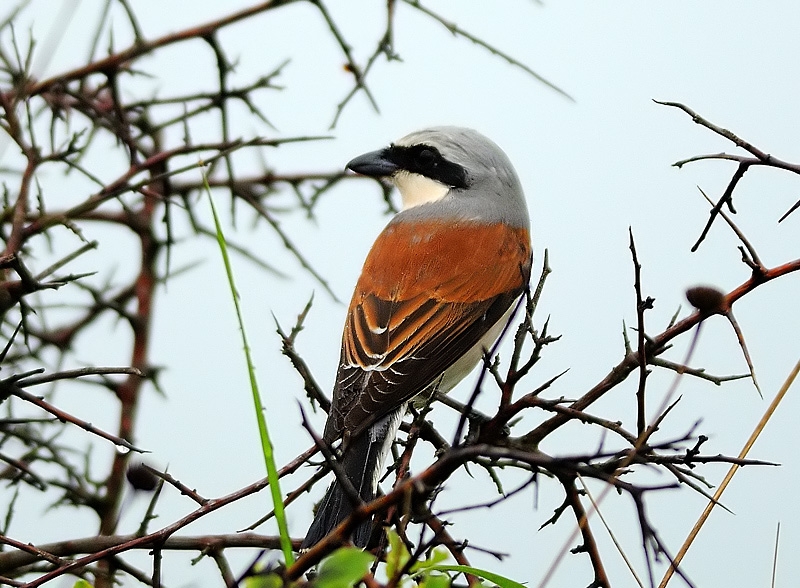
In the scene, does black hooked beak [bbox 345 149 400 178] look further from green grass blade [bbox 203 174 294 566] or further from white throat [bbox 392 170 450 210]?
green grass blade [bbox 203 174 294 566]

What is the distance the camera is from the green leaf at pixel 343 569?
63 centimetres

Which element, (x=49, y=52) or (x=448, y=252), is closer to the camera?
(x=49, y=52)

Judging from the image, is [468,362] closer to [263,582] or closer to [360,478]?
[360,478]

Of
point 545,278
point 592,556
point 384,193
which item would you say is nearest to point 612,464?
point 545,278

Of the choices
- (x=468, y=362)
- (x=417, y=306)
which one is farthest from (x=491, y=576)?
(x=468, y=362)

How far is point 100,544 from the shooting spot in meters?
1.42

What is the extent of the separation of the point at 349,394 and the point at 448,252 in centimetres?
53

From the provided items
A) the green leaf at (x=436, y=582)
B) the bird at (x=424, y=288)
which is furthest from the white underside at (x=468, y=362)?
the green leaf at (x=436, y=582)

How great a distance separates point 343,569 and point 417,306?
1.45 m

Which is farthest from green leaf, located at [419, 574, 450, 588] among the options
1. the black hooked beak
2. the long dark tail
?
the black hooked beak

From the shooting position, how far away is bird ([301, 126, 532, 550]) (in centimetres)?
179

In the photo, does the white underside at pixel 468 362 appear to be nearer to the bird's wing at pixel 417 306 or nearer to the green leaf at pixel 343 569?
the bird's wing at pixel 417 306

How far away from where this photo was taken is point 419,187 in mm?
2520

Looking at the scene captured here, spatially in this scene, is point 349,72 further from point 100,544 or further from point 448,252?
point 100,544
